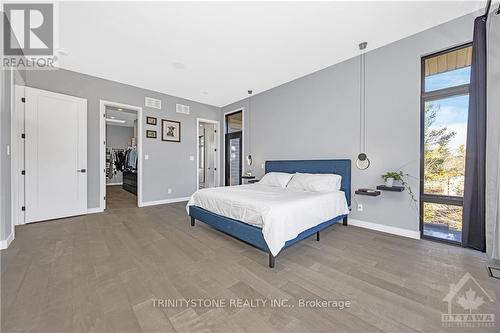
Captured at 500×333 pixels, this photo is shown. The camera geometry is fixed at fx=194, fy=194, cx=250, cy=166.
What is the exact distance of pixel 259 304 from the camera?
1.53m

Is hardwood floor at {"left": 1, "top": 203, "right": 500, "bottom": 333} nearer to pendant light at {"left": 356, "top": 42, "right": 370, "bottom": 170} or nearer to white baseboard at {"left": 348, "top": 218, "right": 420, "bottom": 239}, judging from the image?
white baseboard at {"left": 348, "top": 218, "right": 420, "bottom": 239}

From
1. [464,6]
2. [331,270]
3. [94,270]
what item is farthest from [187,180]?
[464,6]

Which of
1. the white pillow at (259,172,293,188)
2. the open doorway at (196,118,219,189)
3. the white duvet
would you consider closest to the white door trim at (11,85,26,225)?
the white duvet

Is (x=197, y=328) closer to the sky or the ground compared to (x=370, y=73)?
closer to the ground

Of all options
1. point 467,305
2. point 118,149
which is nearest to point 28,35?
point 467,305

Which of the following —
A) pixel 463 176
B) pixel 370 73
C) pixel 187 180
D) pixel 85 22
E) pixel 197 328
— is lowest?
pixel 197 328

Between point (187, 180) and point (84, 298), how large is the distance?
4.34 m

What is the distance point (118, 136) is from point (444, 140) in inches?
441

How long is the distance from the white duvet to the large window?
1.25m

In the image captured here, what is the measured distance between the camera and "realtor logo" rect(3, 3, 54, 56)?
7.81 feet

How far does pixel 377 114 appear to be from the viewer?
3238mm

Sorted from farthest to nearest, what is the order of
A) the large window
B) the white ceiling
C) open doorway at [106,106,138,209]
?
open doorway at [106,106,138,209]
the large window
the white ceiling

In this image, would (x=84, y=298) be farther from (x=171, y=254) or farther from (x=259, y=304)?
(x=259, y=304)

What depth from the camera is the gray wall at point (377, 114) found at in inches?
113
